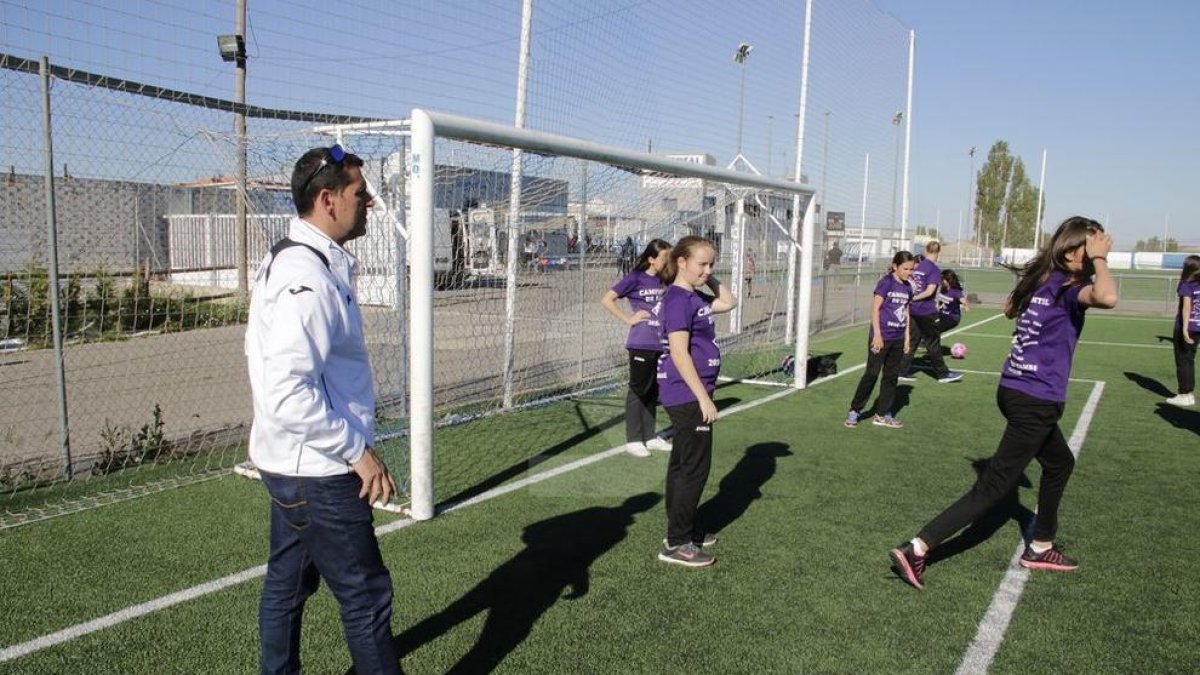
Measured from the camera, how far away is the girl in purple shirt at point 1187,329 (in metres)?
10.1

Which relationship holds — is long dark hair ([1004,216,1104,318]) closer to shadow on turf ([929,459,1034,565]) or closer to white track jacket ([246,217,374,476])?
shadow on turf ([929,459,1034,565])

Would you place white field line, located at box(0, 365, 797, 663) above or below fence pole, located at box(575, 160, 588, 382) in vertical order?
below

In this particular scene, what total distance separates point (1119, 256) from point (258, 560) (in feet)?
275

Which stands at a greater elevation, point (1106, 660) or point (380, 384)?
point (380, 384)

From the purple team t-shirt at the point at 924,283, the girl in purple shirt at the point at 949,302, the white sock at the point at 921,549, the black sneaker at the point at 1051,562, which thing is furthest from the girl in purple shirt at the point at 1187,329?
the white sock at the point at 921,549

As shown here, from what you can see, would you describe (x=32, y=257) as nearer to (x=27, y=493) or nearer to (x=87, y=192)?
(x=87, y=192)

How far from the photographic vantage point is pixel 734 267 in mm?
13008

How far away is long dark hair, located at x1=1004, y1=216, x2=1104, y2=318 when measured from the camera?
14.6 ft

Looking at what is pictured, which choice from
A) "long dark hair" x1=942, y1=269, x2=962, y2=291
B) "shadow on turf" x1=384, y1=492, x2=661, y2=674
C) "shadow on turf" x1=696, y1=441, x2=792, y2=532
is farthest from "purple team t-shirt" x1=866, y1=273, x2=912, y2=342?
"long dark hair" x1=942, y1=269, x2=962, y2=291

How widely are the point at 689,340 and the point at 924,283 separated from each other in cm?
752

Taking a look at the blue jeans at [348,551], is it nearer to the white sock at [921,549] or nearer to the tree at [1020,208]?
the white sock at [921,549]

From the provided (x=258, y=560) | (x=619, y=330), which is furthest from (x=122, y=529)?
(x=619, y=330)

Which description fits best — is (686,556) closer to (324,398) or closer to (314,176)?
(324,398)

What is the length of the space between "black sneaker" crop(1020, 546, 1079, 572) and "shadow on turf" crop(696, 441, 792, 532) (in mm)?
1841
